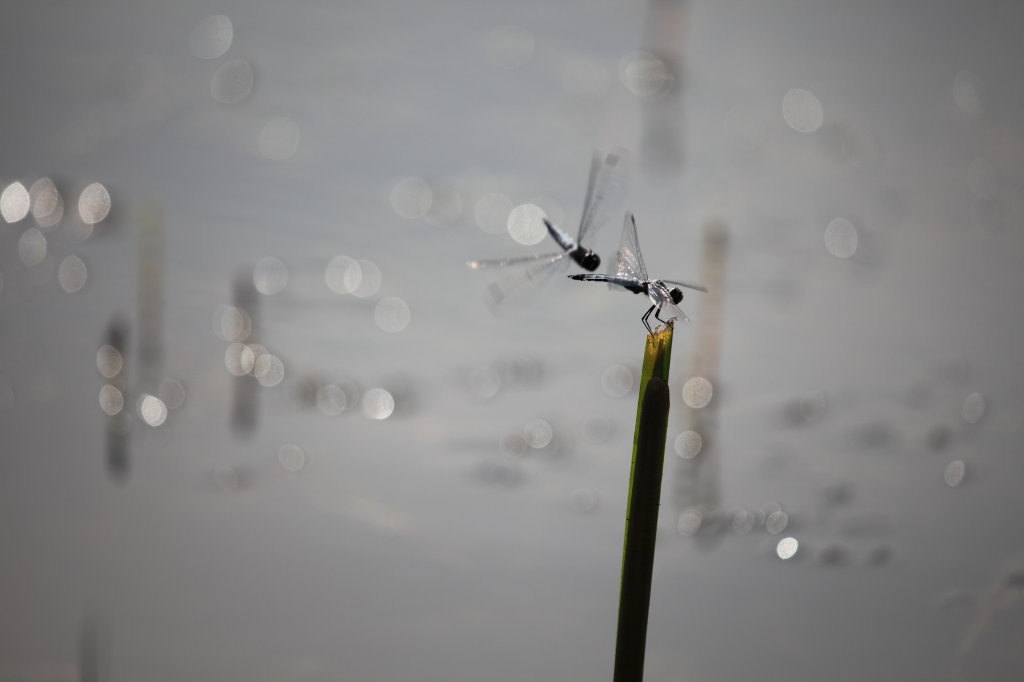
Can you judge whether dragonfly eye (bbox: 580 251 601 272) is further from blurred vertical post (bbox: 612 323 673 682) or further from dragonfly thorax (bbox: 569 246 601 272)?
blurred vertical post (bbox: 612 323 673 682)

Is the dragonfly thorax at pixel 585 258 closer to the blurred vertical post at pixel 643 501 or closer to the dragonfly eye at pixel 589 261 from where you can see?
the dragonfly eye at pixel 589 261

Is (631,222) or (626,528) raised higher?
(631,222)

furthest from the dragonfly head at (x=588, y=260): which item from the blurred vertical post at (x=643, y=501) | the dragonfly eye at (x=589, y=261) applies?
the blurred vertical post at (x=643, y=501)

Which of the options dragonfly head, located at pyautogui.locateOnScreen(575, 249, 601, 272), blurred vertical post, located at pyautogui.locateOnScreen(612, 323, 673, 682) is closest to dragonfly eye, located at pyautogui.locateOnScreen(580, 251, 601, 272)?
dragonfly head, located at pyautogui.locateOnScreen(575, 249, 601, 272)

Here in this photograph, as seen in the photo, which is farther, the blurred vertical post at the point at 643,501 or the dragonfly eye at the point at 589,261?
the dragonfly eye at the point at 589,261

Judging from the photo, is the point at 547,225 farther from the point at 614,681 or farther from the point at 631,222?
the point at 614,681

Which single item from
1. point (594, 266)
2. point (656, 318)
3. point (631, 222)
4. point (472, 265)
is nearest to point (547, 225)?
point (594, 266)
